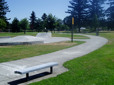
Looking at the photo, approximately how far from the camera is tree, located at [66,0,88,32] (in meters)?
67.2

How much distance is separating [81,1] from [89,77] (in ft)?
216

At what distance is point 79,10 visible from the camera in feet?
222

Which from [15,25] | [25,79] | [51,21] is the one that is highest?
[51,21]

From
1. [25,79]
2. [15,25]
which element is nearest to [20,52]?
[25,79]

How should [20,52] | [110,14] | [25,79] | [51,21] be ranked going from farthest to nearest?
[110,14] < [51,21] < [20,52] < [25,79]

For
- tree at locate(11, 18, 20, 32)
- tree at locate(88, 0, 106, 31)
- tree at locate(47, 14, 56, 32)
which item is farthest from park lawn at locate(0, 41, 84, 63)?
tree at locate(88, 0, 106, 31)

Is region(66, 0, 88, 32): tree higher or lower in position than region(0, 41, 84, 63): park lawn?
higher

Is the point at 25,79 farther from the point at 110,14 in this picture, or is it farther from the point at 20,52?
the point at 110,14

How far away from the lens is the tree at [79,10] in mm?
67150

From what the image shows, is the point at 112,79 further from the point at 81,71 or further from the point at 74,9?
the point at 74,9

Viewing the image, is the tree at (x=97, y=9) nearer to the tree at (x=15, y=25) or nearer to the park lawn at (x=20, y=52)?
the tree at (x=15, y=25)

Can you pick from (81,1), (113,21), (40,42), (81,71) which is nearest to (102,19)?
(113,21)

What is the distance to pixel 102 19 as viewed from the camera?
6775 cm

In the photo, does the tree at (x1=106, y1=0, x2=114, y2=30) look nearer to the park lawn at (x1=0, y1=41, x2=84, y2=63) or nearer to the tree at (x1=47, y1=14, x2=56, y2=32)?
the tree at (x1=47, y1=14, x2=56, y2=32)
